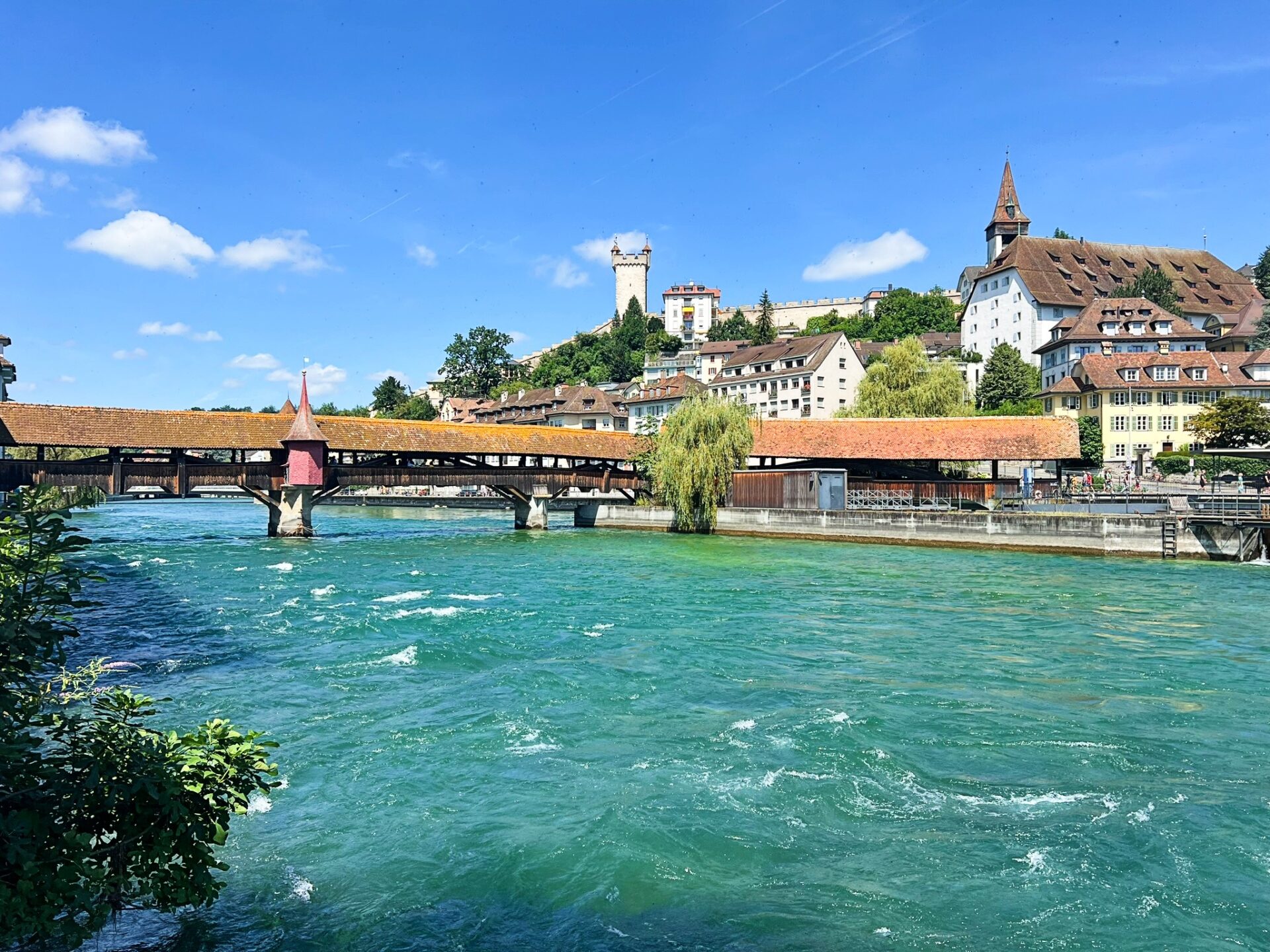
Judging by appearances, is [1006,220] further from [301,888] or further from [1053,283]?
[301,888]

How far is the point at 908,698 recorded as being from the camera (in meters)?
10.7

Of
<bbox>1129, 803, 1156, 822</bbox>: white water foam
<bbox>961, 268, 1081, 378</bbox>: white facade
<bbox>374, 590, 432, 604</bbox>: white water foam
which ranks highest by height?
<bbox>961, 268, 1081, 378</bbox>: white facade

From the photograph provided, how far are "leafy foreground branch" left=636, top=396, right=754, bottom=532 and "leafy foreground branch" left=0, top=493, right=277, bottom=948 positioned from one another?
29192 mm

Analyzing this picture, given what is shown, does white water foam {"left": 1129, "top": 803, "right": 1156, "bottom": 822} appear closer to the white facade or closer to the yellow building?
the yellow building

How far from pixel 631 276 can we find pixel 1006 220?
177 feet

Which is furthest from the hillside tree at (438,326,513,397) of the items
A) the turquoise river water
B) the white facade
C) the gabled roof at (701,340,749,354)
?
the turquoise river water

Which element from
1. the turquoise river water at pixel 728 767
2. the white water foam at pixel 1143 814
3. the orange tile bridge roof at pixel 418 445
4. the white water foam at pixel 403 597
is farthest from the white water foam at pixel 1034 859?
the orange tile bridge roof at pixel 418 445

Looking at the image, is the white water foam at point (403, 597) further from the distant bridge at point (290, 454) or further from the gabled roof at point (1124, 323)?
the gabled roof at point (1124, 323)

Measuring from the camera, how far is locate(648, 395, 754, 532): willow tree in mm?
33344

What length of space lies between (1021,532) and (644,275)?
310ft

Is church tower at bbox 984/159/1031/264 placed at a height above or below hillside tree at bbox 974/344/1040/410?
above

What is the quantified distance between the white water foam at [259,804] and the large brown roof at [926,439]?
96.4 ft

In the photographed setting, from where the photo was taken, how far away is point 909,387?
142 ft

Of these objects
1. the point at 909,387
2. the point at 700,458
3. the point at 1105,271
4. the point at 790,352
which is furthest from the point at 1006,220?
the point at 700,458
